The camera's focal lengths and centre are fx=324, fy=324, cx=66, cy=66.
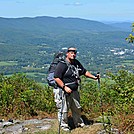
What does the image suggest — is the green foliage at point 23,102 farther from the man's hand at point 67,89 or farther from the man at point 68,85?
the man's hand at point 67,89

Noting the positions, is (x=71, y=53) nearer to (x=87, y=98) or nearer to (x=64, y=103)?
(x=64, y=103)

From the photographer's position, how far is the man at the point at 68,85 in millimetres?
6469

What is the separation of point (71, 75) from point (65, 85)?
237mm

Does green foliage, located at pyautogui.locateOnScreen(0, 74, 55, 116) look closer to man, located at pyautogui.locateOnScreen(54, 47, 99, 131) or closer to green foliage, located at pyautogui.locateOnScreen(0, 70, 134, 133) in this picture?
green foliage, located at pyautogui.locateOnScreen(0, 70, 134, 133)

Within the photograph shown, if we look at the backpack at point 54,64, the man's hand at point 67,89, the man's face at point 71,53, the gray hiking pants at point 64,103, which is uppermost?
the man's face at point 71,53

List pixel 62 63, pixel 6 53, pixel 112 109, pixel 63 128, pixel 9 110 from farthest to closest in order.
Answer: pixel 6 53
pixel 9 110
pixel 112 109
pixel 63 128
pixel 62 63

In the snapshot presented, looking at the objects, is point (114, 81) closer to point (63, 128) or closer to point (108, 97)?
point (108, 97)

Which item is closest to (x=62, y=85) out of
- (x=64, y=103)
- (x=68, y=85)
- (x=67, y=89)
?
(x=67, y=89)

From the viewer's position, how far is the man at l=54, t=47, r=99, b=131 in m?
6.47

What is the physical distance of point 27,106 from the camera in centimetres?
862

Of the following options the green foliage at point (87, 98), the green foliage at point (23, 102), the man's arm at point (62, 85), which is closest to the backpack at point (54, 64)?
the man's arm at point (62, 85)

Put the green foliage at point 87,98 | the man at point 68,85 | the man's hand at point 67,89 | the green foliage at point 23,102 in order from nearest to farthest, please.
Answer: the man's hand at point 67,89
the man at point 68,85
the green foliage at point 87,98
the green foliage at point 23,102

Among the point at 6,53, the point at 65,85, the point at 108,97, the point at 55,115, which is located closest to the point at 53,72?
the point at 65,85

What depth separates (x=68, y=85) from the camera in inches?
260
